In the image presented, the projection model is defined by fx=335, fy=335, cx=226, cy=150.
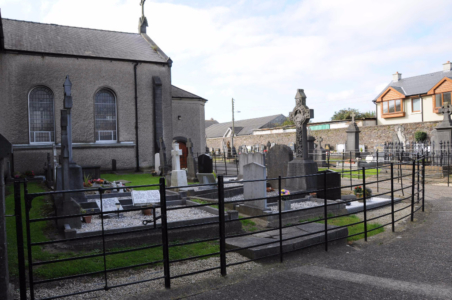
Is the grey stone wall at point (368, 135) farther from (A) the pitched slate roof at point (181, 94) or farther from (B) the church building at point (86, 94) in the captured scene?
(B) the church building at point (86, 94)

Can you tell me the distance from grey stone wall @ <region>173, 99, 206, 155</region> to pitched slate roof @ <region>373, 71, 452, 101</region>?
24190 mm

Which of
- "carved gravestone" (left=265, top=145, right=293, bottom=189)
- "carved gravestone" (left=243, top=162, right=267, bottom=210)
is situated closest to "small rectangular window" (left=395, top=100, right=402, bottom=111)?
"carved gravestone" (left=265, top=145, right=293, bottom=189)

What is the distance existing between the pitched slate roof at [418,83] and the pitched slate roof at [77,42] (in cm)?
2847

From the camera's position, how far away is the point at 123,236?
6.04 meters

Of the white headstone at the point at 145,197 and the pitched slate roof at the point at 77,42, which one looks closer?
the white headstone at the point at 145,197

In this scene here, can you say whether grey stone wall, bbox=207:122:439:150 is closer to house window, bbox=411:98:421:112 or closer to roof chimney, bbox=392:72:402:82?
house window, bbox=411:98:421:112

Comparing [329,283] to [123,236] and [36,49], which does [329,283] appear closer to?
[123,236]

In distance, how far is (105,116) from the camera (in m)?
20.8

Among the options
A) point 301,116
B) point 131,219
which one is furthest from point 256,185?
point 301,116

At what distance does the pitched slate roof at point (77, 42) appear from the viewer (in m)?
19.4

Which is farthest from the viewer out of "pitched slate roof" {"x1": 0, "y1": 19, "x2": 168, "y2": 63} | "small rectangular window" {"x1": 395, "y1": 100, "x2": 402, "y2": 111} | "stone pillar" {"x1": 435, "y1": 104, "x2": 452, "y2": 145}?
"small rectangular window" {"x1": 395, "y1": 100, "x2": 402, "y2": 111}

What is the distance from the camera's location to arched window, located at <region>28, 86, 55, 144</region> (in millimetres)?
18844

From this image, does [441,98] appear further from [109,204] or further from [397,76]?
[109,204]

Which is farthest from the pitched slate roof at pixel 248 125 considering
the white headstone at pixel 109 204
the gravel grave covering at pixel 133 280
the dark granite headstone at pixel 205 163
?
the gravel grave covering at pixel 133 280
